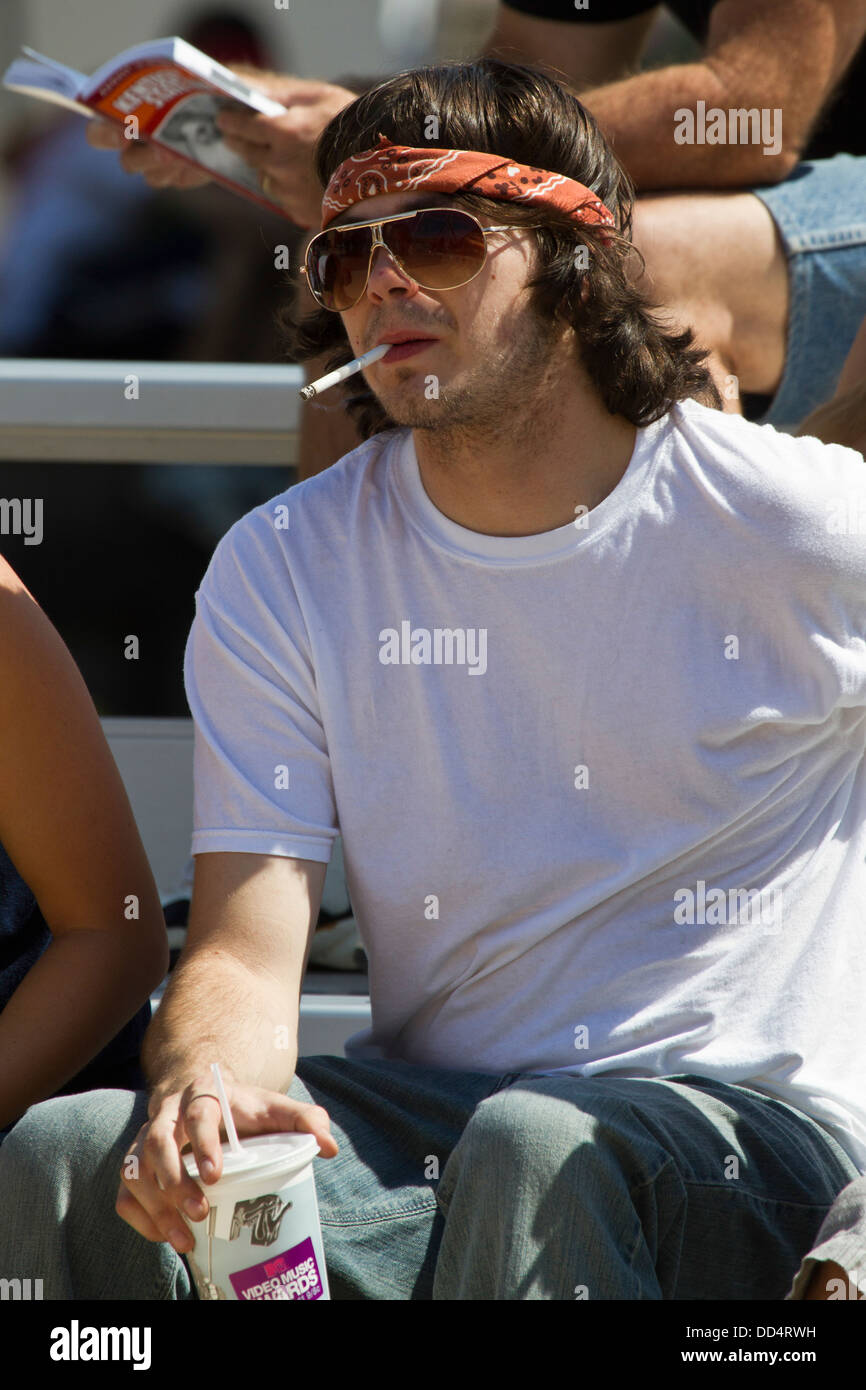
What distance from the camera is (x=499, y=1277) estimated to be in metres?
1.59

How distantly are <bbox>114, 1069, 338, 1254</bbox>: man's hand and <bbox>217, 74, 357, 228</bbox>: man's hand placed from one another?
1.61m

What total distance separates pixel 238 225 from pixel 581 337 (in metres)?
2.99

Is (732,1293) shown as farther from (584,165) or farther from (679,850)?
(584,165)

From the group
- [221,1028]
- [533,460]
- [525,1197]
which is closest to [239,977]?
[221,1028]

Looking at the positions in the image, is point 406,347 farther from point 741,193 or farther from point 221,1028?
point 741,193

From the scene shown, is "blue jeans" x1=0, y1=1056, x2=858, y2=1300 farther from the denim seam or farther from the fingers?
the fingers

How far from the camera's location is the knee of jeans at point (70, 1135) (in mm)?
1731

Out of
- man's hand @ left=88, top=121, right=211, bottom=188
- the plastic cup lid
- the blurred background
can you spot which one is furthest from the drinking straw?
the blurred background

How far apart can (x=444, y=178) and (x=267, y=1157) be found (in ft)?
3.94

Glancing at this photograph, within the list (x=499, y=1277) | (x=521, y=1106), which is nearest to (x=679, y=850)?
(x=521, y=1106)

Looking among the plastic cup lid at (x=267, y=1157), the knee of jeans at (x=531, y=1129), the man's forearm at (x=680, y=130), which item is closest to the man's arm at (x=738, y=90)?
the man's forearm at (x=680, y=130)

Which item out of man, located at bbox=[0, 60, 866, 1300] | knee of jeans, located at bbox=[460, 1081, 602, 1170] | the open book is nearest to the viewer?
Answer: knee of jeans, located at bbox=[460, 1081, 602, 1170]

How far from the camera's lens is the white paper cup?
59.7 inches

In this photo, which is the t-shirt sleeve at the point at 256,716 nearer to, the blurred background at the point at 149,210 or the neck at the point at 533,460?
the neck at the point at 533,460
